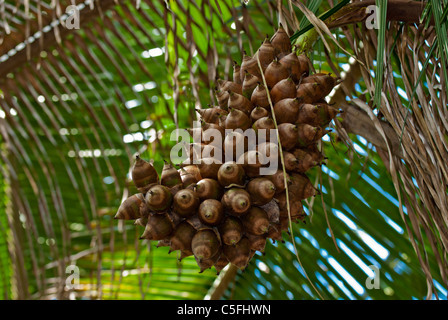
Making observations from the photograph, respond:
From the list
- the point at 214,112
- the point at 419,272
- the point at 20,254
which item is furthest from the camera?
the point at 20,254

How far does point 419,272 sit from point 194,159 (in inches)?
40.0

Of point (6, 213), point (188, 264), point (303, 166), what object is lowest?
point (303, 166)

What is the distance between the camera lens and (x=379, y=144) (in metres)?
0.84

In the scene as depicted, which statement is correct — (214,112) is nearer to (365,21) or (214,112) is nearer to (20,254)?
(365,21)

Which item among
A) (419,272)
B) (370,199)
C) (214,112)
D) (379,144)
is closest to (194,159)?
(214,112)

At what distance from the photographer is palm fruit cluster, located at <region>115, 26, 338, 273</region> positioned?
586 millimetres

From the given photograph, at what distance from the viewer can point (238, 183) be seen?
1.98ft

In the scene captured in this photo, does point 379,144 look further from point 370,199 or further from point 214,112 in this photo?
point 370,199

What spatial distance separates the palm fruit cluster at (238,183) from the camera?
59 cm

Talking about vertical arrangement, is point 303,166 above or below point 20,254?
below

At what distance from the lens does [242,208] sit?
58cm

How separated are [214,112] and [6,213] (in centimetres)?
126

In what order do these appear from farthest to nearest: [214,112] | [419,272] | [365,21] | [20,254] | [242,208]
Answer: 1. [20,254]
2. [419,272]
3. [365,21]
4. [214,112]
5. [242,208]

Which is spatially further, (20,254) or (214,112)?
(20,254)
